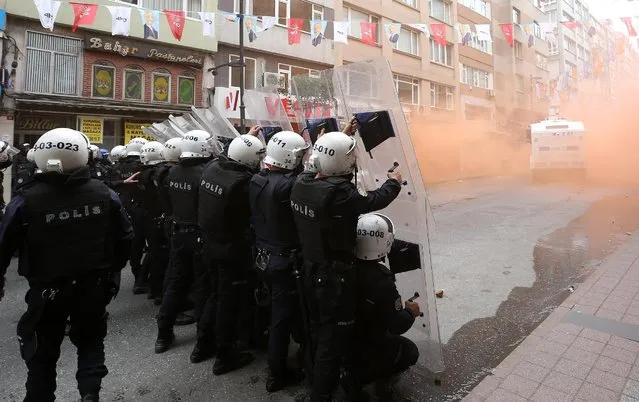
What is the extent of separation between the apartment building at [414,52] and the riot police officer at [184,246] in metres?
17.4

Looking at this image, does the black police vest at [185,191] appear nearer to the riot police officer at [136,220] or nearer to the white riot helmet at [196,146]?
the white riot helmet at [196,146]

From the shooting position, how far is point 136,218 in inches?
198

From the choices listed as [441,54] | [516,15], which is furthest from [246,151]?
[516,15]

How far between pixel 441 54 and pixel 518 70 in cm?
1112

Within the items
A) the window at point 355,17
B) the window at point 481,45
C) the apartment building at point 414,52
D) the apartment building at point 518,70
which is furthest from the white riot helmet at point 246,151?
the apartment building at point 518,70

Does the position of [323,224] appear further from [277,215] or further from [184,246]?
[184,246]

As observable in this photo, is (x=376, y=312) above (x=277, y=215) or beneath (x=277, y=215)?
beneath

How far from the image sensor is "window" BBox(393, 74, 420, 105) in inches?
902

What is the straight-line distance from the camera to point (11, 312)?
428 centimetres

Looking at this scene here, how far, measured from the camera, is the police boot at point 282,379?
111 inches

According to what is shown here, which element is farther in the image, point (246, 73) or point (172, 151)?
point (246, 73)

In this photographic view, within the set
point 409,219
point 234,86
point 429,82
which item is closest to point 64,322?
point 409,219

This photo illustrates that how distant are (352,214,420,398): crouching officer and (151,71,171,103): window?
13662mm

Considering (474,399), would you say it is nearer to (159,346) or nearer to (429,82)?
(159,346)
